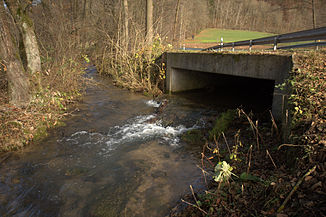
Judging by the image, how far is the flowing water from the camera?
394 centimetres

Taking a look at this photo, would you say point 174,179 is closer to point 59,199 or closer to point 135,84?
point 59,199

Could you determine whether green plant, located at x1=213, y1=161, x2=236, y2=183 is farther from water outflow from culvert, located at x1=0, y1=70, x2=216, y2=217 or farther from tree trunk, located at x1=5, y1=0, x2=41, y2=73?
tree trunk, located at x1=5, y1=0, x2=41, y2=73

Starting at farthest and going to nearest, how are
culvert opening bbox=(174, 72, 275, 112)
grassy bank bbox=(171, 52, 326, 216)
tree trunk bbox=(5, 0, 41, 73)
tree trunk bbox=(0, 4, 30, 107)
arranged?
culvert opening bbox=(174, 72, 275, 112) < tree trunk bbox=(5, 0, 41, 73) < tree trunk bbox=(0, 4, 30, 107) < grassy bank bbox=(171, 52, 326, 216)

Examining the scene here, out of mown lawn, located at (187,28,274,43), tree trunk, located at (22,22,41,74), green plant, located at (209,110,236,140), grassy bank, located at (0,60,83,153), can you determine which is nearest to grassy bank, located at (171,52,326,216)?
green plant, located at (209,110,236,140)

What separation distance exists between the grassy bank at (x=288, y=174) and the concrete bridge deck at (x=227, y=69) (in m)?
0.69

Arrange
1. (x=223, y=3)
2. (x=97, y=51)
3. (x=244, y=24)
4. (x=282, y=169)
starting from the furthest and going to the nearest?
1. (x=223, y=3)
2. (x=244, y=24)
3. (x=97, y=51)
4. (x=282, y=169)

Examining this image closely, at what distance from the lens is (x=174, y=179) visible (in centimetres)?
463

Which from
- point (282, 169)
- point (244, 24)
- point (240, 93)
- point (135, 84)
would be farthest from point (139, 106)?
point (244, 24)

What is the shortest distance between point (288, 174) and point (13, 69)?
7.11 m

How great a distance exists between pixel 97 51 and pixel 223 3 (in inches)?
2517

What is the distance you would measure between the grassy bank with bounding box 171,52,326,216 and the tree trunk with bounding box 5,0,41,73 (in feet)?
22.1

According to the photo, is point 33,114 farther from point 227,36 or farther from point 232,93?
point 227,36

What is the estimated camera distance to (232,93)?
1195cm

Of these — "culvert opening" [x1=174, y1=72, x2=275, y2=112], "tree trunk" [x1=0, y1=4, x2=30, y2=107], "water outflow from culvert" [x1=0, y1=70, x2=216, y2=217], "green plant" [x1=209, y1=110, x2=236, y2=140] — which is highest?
"tree trunk" [x1=0, y1=4, x2=30, y2=107]
